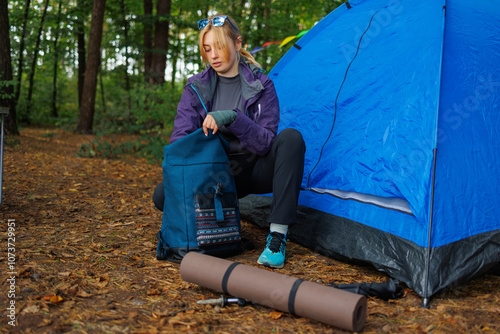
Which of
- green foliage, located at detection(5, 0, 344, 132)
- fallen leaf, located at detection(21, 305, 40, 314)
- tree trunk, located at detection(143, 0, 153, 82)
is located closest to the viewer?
fallen leaf, located at detection(21, 305, 40, 314)

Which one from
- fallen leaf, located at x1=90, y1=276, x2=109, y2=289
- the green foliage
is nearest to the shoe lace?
fallen leaf, located at x1=90, y1=276, x2=109, y2=289

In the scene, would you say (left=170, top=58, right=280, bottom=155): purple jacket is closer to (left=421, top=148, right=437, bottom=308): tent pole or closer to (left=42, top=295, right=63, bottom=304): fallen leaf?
(left=421, top=148, right=437, bottom=308): tent pole

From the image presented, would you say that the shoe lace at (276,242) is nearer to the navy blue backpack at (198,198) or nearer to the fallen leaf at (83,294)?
the navy blue backpack at (198,198)

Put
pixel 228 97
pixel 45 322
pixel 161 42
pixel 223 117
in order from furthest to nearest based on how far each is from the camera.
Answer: pixel 161 42 → pixel 228 97 → pixel 223 117 → pixel 45 322

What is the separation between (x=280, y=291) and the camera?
1.82 m

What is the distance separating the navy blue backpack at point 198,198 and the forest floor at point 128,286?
20 cm

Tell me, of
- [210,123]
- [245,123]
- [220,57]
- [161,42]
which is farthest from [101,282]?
[161,42]

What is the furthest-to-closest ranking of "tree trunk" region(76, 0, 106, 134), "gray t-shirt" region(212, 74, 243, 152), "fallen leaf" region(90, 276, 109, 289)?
"tree trunk" region(76, 0, 106, 134) → "gray t-shirt" region(212, 74, 243, 152) → "fallen leaf" region(90, 276, 109, 289)

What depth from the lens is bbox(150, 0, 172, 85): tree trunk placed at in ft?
29.7

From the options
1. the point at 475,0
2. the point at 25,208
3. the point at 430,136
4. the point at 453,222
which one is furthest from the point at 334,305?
the point at 25,208

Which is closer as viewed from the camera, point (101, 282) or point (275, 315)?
point (275, 315)

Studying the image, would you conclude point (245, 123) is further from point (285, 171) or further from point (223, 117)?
point (285, 171)

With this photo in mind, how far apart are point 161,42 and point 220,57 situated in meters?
7.31

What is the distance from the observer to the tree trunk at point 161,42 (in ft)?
29.7
